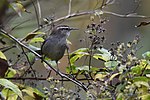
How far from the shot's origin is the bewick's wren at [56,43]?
→ 2857 mm

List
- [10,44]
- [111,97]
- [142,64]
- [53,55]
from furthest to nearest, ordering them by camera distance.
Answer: [53,55] < [10,44] < [142,64] < [111,97]

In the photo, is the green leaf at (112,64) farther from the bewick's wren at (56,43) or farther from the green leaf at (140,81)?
the bewick's wren at (56,43)

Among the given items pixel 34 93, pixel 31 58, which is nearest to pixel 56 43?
pixel 31 58

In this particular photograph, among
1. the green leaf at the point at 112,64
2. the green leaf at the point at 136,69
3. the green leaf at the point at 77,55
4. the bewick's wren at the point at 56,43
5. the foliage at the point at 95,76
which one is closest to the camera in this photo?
the foliage at the point at 95,76

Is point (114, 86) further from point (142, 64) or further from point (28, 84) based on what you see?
point (28, 84)

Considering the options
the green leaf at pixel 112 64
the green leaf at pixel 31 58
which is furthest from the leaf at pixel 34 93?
the green leaf at pixel 112 64

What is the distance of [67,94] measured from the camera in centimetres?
173

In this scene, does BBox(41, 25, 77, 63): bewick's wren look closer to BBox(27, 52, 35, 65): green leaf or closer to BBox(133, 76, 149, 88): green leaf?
BBox(27, 52, 35, 65): green leaf

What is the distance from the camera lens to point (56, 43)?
3012 millimetres

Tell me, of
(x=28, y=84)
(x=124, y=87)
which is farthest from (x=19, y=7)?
(x=124, y=87)

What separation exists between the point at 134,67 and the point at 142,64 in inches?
4.6

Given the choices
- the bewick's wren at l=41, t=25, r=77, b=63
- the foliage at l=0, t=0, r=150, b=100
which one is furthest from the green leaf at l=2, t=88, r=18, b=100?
the bewick's wren at l=41, t=25, r=77, b=63

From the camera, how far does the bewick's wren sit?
9.37ft

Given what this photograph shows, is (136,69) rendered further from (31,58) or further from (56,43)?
(56,43)
